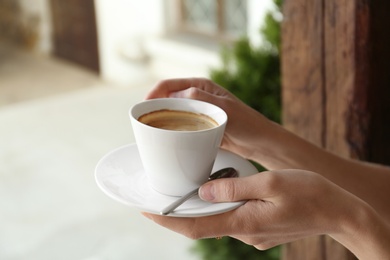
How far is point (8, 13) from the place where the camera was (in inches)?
233

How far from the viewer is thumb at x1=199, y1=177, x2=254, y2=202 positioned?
768 millimetres

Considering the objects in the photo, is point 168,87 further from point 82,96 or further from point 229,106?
point 82,96

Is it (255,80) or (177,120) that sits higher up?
(177,120)

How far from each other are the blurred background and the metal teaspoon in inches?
65.0

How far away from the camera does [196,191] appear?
2.63ft

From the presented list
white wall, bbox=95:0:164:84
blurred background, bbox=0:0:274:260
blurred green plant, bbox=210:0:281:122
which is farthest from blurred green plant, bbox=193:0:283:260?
white wall, bbox=95:0:164:84

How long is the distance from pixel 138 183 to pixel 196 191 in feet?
0.26

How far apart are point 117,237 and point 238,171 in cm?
183

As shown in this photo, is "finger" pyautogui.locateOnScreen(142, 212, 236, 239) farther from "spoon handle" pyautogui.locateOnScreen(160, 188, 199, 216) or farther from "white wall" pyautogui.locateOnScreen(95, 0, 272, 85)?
"white wall" pyautogui.locateOnScreen(95, 0, 272, 85)

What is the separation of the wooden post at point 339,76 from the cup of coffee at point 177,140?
636 mm

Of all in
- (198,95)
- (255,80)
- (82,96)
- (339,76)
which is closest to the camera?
(198,95)

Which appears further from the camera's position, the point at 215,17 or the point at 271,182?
the point at 215,17

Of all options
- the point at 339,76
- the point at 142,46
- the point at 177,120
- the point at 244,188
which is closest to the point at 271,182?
the point at 244,188

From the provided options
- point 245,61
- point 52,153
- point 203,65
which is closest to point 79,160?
point 52,153
